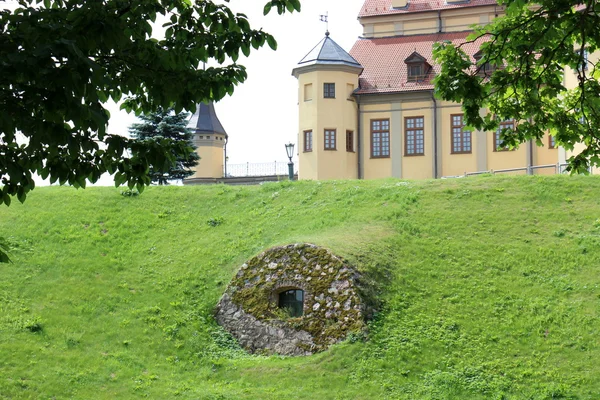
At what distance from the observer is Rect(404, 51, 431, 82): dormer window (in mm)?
44125

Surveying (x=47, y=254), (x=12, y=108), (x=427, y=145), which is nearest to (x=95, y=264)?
(x=47, y=254)

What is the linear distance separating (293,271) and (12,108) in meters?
19.0

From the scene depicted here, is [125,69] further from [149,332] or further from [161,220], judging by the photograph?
[161,220]

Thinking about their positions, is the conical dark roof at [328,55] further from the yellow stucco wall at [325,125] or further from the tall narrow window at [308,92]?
the tall narrow window at [308,92]

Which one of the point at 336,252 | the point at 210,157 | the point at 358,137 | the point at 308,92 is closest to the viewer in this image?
the point at 336,252

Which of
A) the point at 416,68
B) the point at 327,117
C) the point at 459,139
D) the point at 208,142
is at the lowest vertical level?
the point at 459,139

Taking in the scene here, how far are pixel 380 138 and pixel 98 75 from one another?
123 ft

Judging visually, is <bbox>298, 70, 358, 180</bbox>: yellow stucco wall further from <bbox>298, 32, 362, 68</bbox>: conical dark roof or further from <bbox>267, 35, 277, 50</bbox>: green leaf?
<bbox>267, 35, 277, 50</bbox>: green leaf

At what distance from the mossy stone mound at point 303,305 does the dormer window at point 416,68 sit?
19.8m

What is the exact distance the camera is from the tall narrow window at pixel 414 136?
43625 millimetres

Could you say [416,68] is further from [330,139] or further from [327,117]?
[330,139]

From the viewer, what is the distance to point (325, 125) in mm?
43469

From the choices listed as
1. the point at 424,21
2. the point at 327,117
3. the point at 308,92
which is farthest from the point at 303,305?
the point at 424,21

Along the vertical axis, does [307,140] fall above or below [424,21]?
below
